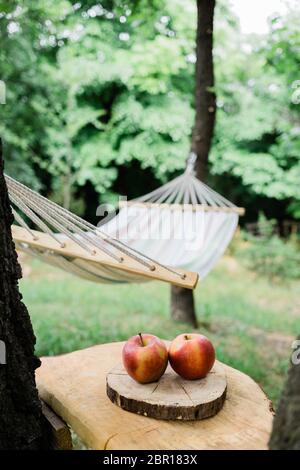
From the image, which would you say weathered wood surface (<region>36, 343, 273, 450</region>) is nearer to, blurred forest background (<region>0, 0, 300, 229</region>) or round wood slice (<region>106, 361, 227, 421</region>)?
round wood slice (<region>106, 361, 227, 421</region>)

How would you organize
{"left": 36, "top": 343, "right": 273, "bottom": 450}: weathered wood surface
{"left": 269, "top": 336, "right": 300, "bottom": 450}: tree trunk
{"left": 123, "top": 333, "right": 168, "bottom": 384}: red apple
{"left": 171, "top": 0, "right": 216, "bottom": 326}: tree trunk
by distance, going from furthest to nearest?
{"left": 171, "top": 0, "right": 216, "bottom": 326}: tree trunk
{"left": 123, "top": 333, "right": 168, "bottom": 384}: red apple
{"left": 36, "top": 343, "right": 273, "bottom": 450}: weathered wood surface
{"left": 269, "top": 336, "right": 300, "bottom": 450}: tree trunk

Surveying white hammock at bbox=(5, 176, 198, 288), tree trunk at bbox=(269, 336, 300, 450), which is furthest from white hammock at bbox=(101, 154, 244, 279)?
tree trunk at bbox=(269, 336, 300, 450)

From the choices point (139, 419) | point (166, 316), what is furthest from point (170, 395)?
point (166, 316)

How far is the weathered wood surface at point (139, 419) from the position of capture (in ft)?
2.80

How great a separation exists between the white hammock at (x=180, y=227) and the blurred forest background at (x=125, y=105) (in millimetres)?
→ 2853

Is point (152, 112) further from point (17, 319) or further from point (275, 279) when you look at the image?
point (17, 319)

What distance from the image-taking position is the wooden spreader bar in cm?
123

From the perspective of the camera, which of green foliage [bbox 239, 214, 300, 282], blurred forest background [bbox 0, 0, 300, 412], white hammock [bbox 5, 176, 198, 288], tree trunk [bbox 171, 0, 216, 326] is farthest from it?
green foliage [bbox 239, 214, 300, 282]

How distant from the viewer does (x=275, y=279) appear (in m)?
5.32

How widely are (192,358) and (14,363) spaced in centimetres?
38

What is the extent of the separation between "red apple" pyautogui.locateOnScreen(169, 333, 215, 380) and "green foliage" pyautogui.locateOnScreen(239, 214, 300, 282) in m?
4.47

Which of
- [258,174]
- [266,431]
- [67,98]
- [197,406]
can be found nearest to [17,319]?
[197,406]

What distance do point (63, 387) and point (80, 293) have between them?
10.00ft

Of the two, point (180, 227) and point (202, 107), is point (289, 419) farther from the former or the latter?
point (202, 107)
